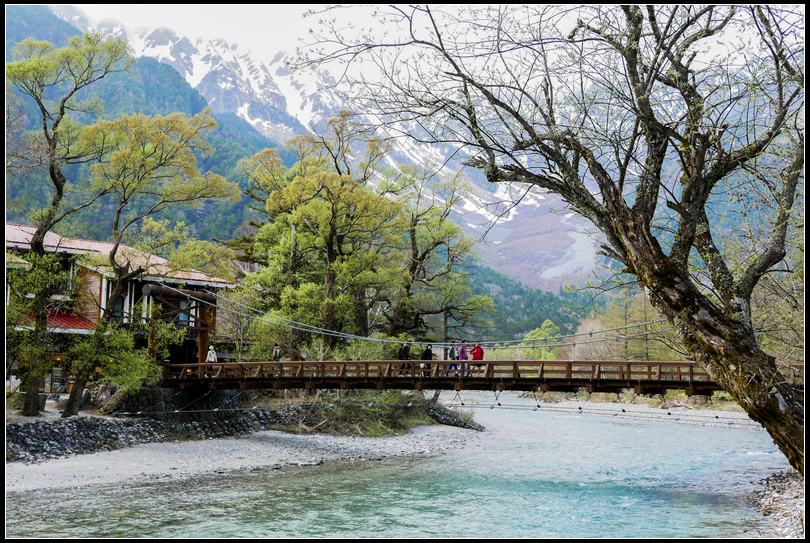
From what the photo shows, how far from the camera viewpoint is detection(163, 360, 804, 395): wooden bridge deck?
15.0 meters

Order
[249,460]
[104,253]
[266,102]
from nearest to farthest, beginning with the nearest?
1. [249,460]
2. [104,253]
3. [266,102]

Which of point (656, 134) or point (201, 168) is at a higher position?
point (201, 168)

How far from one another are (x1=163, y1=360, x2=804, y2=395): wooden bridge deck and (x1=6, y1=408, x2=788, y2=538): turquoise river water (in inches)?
77.7

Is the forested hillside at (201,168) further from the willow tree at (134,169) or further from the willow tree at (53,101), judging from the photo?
the willow tree at (53,101)

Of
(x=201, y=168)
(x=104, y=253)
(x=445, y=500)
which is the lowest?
(x=445, y=500)

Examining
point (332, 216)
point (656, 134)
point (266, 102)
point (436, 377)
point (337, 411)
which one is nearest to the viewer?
point (656, 134)

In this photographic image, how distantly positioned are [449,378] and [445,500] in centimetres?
488

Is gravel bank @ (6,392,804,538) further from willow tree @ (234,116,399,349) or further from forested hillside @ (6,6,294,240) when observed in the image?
forested hillside @ (6,6,294,240)

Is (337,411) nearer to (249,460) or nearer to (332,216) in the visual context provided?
(249,460)

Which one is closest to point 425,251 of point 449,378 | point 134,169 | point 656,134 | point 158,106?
point 449,378

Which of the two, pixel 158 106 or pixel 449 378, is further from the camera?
pixel 158 106

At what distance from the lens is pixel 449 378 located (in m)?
16.4

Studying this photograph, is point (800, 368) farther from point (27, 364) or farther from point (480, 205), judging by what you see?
point (27, 364)

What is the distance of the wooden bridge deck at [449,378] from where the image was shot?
14969 mm
